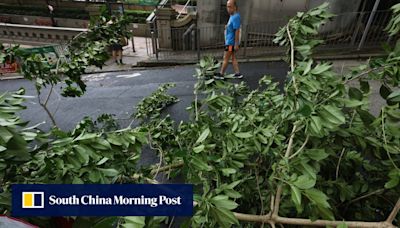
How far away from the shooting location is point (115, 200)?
124cm

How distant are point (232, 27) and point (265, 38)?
3.78 metres

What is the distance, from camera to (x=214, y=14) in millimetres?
9477

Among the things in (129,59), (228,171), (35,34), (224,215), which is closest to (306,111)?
(228,171)

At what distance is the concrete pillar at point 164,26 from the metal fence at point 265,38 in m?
0.08

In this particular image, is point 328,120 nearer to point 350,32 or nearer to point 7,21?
point 350,32

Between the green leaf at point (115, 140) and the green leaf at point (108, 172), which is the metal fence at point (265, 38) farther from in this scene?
the green leaf at point (108, 172)

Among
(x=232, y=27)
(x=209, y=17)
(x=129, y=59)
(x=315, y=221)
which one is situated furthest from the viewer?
(x=129, y=59)

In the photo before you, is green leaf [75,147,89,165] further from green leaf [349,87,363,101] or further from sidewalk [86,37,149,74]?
sidewalk [86,37,149,74]

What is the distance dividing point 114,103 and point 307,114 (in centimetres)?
532

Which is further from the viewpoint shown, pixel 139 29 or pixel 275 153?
pixel 139 29

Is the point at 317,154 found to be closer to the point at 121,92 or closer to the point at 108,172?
the point at 108,172

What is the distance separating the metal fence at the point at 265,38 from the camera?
789 centimetres

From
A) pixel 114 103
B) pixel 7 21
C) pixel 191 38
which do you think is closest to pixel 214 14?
pixel 191 38

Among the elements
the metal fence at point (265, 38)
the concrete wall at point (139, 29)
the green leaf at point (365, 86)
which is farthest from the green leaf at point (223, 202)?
the concrete wall at point (139, 29)
